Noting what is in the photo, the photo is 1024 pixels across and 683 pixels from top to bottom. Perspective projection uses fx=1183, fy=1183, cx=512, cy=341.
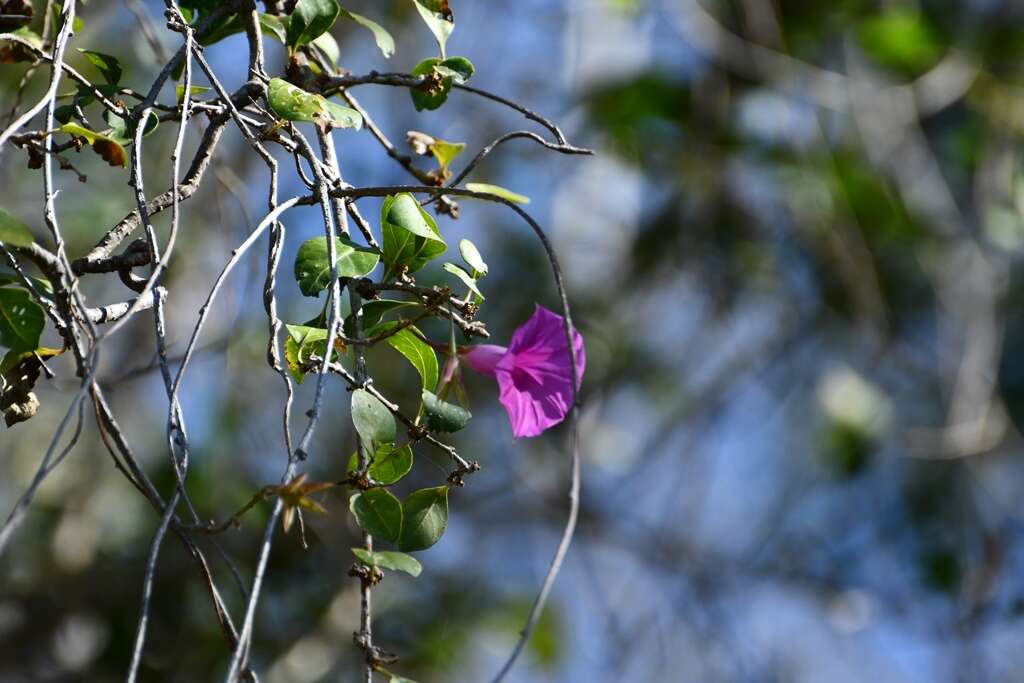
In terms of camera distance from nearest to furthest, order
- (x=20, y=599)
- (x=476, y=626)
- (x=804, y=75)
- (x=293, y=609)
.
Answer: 1. (x=20, y=599)
2. (x=293, y=609)
3. (x=476, y=626)
4. (x=804, y=75)

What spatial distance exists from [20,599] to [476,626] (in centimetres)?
86

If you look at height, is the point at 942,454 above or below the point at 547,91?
below

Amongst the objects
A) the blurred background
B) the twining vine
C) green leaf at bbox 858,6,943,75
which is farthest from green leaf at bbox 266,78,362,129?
green leaf at bbox 858,6,943,75

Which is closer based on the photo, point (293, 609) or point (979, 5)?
point (293, 609)

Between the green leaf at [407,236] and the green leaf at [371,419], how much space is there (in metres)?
0.09

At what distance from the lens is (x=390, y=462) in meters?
0.68

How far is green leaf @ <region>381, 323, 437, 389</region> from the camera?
2.31ft

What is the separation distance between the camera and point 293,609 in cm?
224

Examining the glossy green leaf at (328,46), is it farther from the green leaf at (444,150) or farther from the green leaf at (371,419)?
the green leaf at (371,419)

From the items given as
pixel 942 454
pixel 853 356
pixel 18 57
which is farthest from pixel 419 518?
pixel 853 356

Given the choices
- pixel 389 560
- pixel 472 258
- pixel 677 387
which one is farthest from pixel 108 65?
pixel 677 387

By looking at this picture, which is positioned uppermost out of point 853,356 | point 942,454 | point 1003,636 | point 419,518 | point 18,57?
point 18,57

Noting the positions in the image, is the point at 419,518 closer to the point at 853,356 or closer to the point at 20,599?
the point at 20,599

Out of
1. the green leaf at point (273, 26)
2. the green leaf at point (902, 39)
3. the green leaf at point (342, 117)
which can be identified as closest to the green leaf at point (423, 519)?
the green leaf at point (342, 117)
